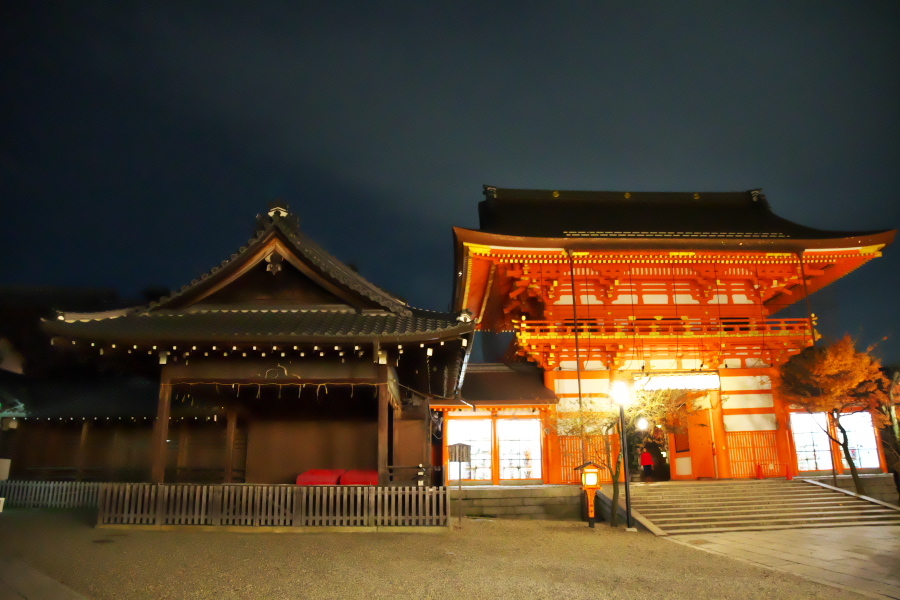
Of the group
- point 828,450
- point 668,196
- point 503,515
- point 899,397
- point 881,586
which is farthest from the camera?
point 668,196

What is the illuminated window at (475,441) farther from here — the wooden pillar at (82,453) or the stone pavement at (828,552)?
the wooden pillar at (82,453)

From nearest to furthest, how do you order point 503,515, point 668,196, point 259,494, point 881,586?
point 881,586, point 259,494, point 503,515, point 668,196

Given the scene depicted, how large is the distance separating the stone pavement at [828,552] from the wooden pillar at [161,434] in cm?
1112

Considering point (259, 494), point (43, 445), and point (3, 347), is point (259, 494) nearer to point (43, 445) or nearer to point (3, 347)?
point (43, 445)

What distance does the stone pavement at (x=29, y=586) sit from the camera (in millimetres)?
6371

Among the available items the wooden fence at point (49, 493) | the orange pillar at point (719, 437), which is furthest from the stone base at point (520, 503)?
the wooden fence at point (49, 493)

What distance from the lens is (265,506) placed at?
11.9 metres

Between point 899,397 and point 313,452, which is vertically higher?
point 899,397

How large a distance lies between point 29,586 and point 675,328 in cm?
1875

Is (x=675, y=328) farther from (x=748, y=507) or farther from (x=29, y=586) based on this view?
(x=29, y=586)

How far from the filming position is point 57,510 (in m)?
16.3

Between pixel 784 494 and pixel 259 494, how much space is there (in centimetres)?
1502

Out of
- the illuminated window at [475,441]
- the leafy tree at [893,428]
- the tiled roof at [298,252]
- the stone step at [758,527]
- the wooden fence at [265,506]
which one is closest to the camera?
the wooden fence at [265,506]

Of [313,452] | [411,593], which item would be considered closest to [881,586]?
[411,593]
